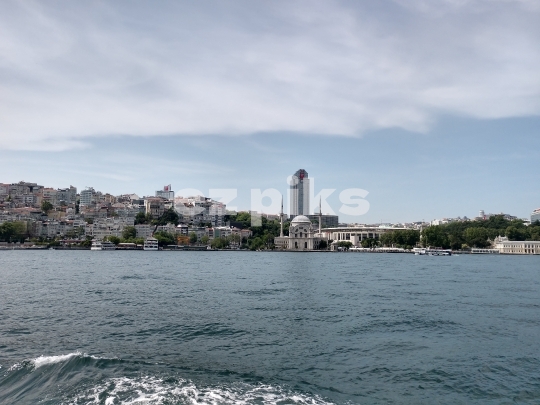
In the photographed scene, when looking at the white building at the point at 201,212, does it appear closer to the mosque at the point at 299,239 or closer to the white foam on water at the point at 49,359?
the mosque at the point at 299,239

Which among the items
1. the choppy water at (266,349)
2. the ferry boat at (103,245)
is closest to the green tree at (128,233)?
the ferry boat at (103,245)

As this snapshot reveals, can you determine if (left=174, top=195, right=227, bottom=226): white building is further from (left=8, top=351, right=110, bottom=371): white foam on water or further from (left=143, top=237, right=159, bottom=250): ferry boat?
(left=8, top=351, right=110, bottom=371): white foam on water

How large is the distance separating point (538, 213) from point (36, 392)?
167m

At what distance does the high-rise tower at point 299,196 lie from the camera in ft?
621

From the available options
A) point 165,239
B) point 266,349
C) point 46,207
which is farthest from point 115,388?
point 46,207

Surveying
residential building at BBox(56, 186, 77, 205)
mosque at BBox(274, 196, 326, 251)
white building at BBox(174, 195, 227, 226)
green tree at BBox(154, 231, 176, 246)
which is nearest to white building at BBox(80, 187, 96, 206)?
residential building at BBox(56, 186, 77, 205)

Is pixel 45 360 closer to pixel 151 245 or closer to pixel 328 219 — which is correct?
pixel 151 245

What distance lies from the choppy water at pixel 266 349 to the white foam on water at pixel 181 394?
32 millimetres

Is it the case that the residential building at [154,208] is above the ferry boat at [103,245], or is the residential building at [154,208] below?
above

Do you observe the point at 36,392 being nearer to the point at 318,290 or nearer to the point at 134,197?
the point at 318,290

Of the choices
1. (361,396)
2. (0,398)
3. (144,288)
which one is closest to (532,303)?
(361,396)

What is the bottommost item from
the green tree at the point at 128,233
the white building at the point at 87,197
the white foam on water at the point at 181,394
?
the white foam on water at the point at 181,394

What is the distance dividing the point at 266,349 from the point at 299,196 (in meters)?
182

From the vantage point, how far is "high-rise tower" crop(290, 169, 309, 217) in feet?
621
